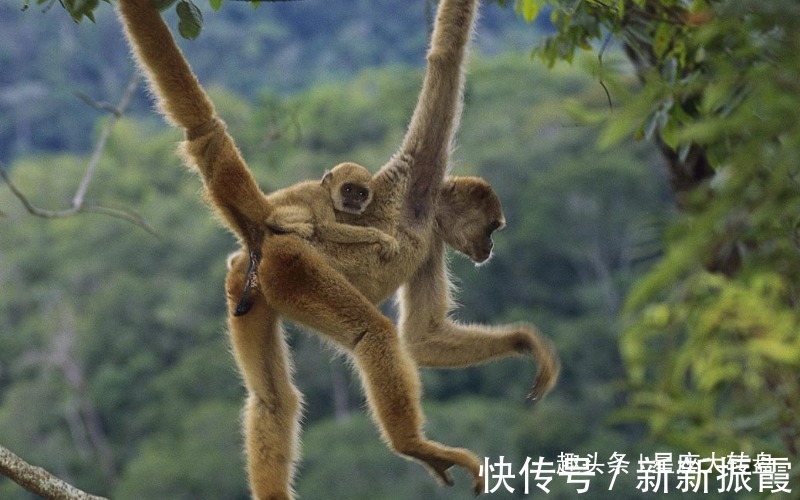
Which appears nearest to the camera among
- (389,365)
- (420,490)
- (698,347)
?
(698,347)

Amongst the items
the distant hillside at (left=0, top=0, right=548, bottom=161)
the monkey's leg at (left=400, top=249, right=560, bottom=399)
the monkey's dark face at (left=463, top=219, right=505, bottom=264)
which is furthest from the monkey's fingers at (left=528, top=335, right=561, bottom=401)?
the distant hillside at (left=0, top=0, right=548, bottom=161)

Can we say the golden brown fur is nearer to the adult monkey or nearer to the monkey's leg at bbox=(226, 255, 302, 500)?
the adult monkey

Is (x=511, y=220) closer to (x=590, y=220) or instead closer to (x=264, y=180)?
(x=590, y=220)

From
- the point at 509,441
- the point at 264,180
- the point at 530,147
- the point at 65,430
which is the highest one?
the point at 530,147

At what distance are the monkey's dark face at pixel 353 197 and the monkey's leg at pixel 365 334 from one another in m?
0.51

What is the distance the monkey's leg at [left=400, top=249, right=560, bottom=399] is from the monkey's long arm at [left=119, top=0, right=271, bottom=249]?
133cm

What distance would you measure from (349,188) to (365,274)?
457mm

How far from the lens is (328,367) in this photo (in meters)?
53.2

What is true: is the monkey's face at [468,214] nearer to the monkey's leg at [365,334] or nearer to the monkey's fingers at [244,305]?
the monkey's leg at [365,334]

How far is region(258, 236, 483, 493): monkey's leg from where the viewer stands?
4.77 m

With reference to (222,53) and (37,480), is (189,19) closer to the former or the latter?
(37,480)

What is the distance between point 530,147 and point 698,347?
68756 millimetres

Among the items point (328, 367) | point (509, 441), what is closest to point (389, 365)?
point (509, 441)

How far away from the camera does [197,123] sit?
4605mm
